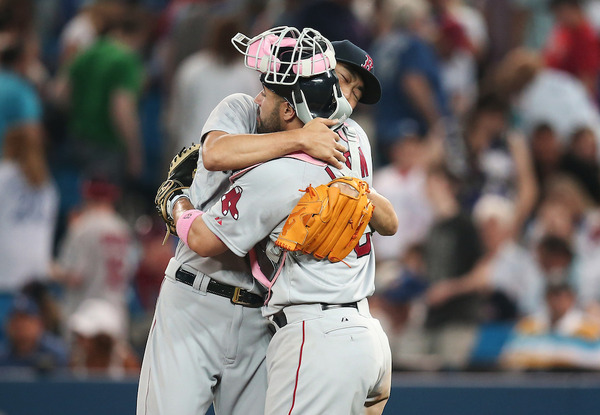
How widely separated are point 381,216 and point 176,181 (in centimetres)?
84

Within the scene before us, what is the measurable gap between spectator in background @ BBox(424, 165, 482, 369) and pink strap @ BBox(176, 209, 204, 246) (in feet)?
11.8

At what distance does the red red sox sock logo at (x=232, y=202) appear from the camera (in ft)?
12.1

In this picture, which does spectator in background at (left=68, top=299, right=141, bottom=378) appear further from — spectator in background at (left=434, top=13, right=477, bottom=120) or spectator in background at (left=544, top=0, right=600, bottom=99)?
spectator in background at (left=544, top=0, right=600, bottom=99)

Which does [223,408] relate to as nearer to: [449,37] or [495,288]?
[495,288]

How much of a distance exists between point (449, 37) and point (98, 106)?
11.3ft

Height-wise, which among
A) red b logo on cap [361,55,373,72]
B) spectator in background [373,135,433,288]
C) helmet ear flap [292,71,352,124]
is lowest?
spectator in background [373,135,433,288]

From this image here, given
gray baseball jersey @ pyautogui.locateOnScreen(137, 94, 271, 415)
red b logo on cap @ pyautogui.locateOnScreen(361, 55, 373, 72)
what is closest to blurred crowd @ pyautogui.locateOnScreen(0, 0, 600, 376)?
gray baseball jersey @ pyautogui.locateOnScreen(137, 94, 271, 415)

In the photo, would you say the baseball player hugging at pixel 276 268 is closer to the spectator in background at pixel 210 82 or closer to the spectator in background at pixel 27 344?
the spectator in background at pixel 27 344

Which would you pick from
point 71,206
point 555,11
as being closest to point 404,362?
point 71,206

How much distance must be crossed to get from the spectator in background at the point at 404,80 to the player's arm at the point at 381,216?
16.7 ft

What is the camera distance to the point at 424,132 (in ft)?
30.6

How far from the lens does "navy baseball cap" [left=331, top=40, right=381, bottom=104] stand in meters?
4.24

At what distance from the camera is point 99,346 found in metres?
7.02

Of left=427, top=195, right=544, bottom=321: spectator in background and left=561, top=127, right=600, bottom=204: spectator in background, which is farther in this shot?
left=561, top=127, right=600, bottom=204: spectator in background
